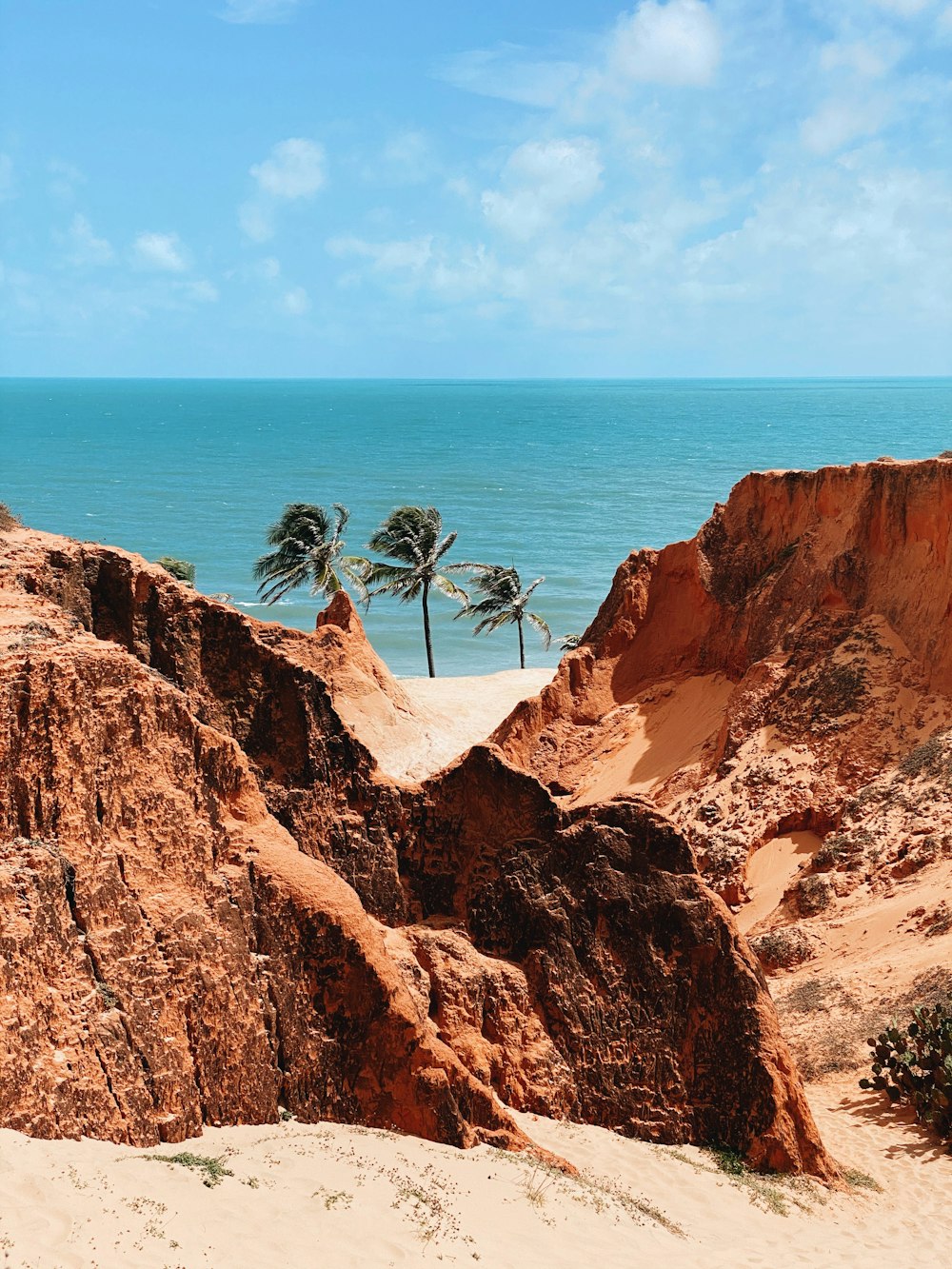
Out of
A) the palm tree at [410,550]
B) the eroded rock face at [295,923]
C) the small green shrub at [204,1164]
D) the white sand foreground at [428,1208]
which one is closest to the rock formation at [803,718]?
the eroded rock face at [295,923]

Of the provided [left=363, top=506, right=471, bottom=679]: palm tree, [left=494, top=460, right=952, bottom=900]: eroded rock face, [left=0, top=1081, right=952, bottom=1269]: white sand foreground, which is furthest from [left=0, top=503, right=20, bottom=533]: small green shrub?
[left=363, top=506, right=471, bottom=679]: palm tree

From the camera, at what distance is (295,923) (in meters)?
11.6

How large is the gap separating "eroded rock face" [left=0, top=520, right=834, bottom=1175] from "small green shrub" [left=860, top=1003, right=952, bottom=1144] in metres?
3.19

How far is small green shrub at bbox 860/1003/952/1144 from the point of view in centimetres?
1642

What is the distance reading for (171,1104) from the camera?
34.3ft

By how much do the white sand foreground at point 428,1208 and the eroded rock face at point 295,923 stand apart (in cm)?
43

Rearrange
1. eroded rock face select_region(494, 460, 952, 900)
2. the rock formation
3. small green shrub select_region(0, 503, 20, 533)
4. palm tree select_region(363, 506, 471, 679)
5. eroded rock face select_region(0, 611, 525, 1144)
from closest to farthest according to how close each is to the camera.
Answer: eroded rock face select_region(0, 611, 525, 1144), small green shrub select_region(0, 503, 20, 533), the rock formation, eroded rock face select_region(494, 460, 952, 900), palm tree select_region(363, 506, 471, 679)

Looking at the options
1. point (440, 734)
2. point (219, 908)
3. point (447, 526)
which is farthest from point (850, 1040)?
point (447, 526)

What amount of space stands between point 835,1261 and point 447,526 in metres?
98.6

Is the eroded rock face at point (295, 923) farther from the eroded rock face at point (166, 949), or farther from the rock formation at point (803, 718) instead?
the rock formation at point (803, 718)

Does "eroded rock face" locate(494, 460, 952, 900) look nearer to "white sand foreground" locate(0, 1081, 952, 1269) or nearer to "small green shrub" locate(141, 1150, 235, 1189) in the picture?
"white sand foreground" locate(0, 1081, 952, 1269)

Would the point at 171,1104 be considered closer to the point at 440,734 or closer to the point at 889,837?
the point at 889,837

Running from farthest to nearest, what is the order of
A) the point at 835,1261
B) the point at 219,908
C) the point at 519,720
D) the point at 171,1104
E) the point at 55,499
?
the point at 55,499, the point at 519,720, the point at 835,1261, the point at 219,908, the point at 171,1104

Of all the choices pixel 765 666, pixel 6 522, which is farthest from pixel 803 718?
pixel 6 522
